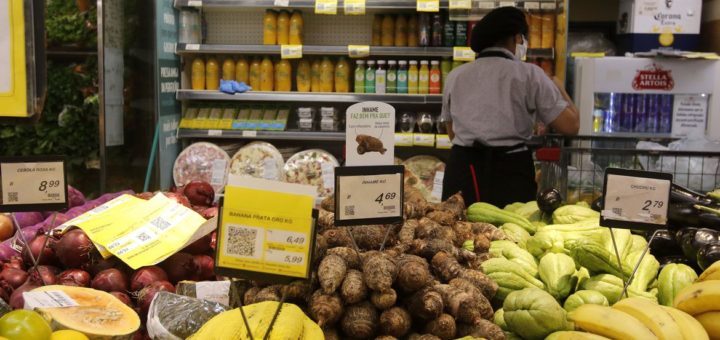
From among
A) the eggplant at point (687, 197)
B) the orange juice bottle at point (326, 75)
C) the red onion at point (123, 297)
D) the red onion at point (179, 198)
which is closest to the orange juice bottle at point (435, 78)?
the orange juice bottle at point (326, 75)

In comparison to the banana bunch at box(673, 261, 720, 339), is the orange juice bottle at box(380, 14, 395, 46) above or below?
above

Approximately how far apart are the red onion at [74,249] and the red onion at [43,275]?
5cm

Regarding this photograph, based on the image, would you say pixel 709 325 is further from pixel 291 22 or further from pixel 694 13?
pixel 291 22

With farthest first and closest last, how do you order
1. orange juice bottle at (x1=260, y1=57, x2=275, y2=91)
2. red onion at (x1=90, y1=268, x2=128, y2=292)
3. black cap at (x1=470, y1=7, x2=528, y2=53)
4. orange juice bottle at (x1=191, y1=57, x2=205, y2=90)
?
orange juice bottle at (x1=191, y1=57, x2=205, y2=90)
orange juice bottle at (x1=260, y1=57, x2=275, y2=91)
black cap at (x1=470, y1=7, x2=528, y2=53)
red onion at (x1=90, y1=268, x2=128, y2=292)

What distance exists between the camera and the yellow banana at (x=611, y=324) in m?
1.28

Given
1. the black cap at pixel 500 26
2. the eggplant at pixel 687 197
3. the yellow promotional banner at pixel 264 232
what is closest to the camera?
the yellow promotional banner at pixel 264 232

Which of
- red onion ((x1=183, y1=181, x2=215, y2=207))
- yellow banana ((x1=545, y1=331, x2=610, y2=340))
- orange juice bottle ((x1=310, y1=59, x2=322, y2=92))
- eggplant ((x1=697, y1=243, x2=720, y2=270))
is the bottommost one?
yellow banana ((x1=545, y1=331, x2=610, y2=340))

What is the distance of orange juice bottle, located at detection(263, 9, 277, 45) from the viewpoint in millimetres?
5098

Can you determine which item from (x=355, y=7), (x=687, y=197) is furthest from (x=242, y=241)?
(x=355, y=7)

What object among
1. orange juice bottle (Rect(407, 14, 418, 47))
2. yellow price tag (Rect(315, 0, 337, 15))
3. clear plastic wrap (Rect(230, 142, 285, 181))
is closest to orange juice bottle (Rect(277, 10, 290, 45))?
yellow price tag (Rect(315, 0, 337, 15))

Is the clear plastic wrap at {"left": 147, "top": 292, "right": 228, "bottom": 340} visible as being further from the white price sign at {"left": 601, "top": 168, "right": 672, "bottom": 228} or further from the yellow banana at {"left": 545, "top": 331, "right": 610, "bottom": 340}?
the white price sign at {"left": 601, "top": 168, "right": 672, "bottom": 228}

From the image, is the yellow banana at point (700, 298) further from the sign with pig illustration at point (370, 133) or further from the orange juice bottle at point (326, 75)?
the orange juice bottle at point (326, 75)

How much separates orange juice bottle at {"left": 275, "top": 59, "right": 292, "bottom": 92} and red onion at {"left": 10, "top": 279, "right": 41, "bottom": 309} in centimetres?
361

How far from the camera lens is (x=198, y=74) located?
530 centimetres
